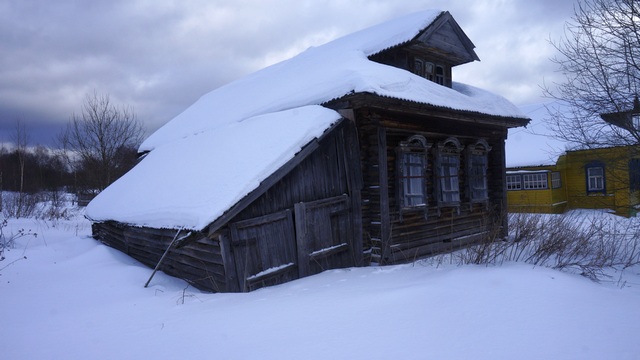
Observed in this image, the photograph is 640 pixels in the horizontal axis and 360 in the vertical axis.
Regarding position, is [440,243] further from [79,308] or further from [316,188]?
[79,308]

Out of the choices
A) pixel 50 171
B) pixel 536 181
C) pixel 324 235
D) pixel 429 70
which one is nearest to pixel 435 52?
pixel 429 70

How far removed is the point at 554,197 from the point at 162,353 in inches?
768

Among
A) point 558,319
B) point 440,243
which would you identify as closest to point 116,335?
point 558,319

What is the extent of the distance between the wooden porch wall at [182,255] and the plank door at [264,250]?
1.10ft

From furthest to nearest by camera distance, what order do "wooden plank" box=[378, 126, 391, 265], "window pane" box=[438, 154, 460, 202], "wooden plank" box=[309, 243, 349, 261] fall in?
1. "window pane" box=[438, 154, 460, 202]
2. "wooden plank" box=[378, 126, 391, 265]
3. "wooden plank" box=[309, 243, 349, 261]

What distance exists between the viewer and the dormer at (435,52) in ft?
31.7

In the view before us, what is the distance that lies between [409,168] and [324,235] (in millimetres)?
2872

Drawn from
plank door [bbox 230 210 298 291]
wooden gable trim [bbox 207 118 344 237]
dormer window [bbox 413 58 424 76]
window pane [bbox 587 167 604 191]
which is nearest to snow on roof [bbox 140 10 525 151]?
dormer window [bbox 413 58 424 76]

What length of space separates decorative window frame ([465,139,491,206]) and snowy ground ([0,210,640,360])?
185 inches

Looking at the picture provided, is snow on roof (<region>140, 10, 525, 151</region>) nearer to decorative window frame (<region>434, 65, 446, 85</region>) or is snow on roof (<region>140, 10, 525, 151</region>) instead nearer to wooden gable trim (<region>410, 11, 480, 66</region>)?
wooden gable trim (<region>410, 11, 480, 66</region>)

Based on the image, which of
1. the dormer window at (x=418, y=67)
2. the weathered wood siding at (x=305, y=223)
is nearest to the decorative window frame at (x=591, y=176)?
the dormer window at (x=418, y=67)

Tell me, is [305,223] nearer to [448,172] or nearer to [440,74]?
[448,172]

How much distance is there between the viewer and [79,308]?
4.93 metres

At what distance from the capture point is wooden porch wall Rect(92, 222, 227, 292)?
5.68 meters
